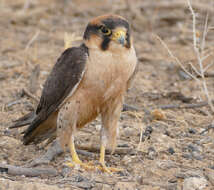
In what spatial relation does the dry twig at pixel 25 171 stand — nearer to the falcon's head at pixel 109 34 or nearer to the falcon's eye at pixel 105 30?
the falcon's head at pixel 109 34

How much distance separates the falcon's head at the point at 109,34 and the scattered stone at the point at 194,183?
122 cm

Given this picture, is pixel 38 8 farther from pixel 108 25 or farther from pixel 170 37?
pixel 108 25

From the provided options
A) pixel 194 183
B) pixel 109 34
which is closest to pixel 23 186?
pixel 194 183

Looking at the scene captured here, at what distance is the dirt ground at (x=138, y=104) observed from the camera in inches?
147

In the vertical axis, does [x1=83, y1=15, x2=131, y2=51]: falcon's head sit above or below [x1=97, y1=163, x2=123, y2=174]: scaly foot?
above

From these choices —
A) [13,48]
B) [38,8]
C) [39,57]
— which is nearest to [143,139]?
[39,57]

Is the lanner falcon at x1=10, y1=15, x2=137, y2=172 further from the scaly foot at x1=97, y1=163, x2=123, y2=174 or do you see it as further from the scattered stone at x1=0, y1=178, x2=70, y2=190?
the scattered stone at x1=0, y1=178, x2=70, y2=190

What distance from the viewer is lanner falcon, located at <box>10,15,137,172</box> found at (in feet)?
12.6

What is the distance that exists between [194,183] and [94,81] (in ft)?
3.79

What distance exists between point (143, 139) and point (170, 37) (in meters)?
4.58

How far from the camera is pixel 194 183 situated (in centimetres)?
355

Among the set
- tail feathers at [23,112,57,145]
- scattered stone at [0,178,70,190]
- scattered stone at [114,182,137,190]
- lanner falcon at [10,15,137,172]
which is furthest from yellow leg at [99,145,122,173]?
scattered stone at [0,178,70,190]

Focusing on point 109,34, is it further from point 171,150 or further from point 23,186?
point 23,186

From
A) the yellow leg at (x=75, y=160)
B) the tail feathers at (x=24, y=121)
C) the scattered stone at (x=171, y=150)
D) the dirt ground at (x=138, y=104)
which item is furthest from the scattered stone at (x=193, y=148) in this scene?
the tail feathers at (x=24, y=121)
